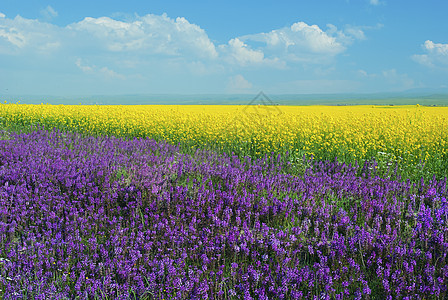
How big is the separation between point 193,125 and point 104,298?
362 inches

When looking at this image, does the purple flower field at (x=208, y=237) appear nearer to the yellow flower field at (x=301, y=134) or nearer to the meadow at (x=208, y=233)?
the meadow at (x=208, y=233)

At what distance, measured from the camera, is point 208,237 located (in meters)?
3.66

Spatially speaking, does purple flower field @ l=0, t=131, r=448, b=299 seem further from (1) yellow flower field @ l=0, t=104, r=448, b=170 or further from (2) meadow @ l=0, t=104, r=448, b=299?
(1) yellow flower field @ l=0, t=104, r=448, b=170

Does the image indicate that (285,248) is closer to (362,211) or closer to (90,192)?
(362,211)

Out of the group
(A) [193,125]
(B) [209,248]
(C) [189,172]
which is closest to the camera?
A: (B) [209,248]

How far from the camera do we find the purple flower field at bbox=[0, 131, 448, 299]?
9.52 feet

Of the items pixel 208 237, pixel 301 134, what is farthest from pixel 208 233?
pixel 301 134

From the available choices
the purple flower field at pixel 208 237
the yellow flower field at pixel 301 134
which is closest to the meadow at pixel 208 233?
the purple flower field at pixel 208 237

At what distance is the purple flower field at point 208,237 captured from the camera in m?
2.90

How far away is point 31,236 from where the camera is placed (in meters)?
3.73

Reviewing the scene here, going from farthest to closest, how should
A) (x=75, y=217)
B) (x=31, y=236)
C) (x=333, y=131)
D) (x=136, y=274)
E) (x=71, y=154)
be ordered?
(x=333, y=131)
(x=71, y=154)
(x=75, y=217)
(x=31, y=236)
(x=136, y=274)

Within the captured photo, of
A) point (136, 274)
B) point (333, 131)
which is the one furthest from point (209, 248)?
point (333, 131)

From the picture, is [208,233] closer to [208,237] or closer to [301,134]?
[208,237]

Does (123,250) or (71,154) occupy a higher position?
(71,154)
